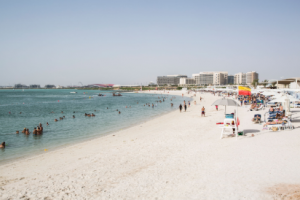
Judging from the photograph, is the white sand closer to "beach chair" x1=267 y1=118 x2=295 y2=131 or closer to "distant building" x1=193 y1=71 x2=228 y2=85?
"beach chair" x1=267 y1=118 x2=295 y2=131

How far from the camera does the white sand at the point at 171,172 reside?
535 centimetres

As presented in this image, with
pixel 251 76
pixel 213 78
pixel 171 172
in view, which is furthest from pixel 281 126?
pixel 251 76

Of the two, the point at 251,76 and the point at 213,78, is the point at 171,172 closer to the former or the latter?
the point at 213,78

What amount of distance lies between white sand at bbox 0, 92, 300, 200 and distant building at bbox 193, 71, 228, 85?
17770 centimetres

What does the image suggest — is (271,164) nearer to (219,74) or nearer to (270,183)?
(270,183)

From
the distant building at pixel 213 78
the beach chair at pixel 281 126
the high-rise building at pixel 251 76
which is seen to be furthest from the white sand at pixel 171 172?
the high-rise building at pixel 251 76

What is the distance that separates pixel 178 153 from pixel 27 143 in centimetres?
1082

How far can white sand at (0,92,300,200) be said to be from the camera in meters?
5.35

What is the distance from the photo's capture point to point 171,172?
22.0ft

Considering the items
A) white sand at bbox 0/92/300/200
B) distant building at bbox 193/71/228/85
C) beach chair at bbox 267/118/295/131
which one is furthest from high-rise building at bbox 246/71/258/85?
white sand at bbox 0/92/300/200

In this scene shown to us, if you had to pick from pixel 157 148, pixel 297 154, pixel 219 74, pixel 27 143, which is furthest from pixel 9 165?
pixel 219 74

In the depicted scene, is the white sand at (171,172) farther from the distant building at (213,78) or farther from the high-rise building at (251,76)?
the high-rise building at (251,76)

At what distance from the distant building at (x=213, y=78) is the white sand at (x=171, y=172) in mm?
177698

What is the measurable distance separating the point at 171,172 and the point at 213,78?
183859mm
